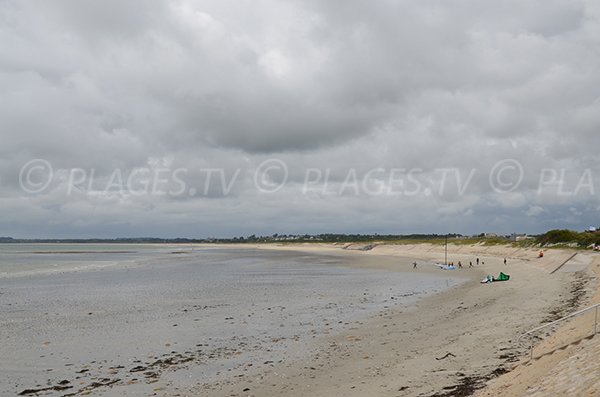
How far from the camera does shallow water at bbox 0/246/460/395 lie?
16266mm

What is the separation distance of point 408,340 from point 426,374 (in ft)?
18.3

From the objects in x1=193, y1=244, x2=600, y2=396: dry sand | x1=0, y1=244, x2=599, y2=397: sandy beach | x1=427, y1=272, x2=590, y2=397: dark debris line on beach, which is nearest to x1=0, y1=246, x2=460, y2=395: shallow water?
x1=0, y1=244, x2=599, y2=397: sandy beach

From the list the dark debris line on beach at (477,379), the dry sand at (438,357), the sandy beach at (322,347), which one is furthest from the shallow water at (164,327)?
the dark debris line on beach at (477,379)

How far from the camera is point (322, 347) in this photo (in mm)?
19094

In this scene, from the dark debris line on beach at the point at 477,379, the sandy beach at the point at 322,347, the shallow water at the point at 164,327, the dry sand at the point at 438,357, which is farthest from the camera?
the shallow water at the point at 164,327

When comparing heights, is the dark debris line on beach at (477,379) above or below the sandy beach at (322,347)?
above

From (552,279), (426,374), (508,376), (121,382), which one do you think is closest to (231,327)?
(121,382)

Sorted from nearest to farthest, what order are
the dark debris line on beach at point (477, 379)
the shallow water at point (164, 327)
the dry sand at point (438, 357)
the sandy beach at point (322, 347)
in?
the dark debris line on beach at point (477, 379), the dry sand at point (438, 357), the sandy beach at point (322, 347), the shallow water at point (164, 327)

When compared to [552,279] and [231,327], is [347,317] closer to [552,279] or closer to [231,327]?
[231,327]

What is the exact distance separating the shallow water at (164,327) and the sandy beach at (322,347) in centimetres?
10

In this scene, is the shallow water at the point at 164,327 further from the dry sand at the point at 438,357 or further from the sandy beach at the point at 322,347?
the dry sand at the point at 438,357

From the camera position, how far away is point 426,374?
1403cm

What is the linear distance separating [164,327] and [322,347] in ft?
31.1

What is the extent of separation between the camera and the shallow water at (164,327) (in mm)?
16266
